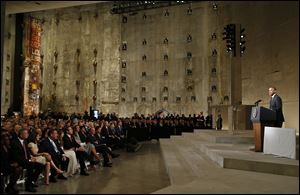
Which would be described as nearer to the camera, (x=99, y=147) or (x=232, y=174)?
(x=232, y=174)

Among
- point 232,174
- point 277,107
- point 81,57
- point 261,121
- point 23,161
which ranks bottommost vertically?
point 232,174

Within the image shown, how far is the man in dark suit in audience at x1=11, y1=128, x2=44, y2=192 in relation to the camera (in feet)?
17.7

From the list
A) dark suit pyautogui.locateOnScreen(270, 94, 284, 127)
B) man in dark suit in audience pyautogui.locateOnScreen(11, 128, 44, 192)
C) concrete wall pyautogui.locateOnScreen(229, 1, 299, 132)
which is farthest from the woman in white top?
concrete wall pyautogui.locateOnScreen(229, 1, 299, 132)

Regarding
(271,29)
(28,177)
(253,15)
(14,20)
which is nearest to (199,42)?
(253,15)

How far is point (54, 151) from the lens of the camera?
6.37 m

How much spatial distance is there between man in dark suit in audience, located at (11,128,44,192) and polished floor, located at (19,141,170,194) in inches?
7.2

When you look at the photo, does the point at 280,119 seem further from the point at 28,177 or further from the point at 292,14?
the point at 28,177

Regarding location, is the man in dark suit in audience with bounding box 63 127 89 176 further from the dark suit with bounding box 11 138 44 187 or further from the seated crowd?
the dark suit with bounding box 11 138 44 187

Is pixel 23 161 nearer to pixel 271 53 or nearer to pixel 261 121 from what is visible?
pixel 261 121

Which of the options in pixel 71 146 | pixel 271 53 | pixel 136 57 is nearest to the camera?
pixel 71 146

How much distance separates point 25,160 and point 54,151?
3.02 feet

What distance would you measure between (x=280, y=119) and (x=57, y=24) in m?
21.6

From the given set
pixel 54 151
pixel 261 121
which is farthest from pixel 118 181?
pixel 261 121

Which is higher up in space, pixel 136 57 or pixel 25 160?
pixel 136 57
